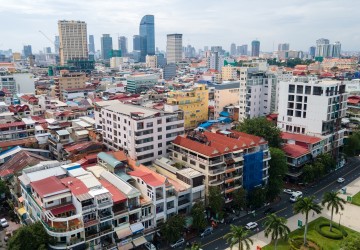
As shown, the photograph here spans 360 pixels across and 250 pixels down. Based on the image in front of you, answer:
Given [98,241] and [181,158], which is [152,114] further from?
[98,241]

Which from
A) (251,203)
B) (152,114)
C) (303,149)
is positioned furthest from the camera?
(303,149)

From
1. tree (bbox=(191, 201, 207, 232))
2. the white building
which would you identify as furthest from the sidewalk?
the white building

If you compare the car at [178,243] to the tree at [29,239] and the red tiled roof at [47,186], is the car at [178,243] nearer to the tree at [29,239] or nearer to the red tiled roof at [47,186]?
the tree at [29,239]

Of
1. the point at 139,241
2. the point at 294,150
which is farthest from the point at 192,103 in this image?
the point at 139,241

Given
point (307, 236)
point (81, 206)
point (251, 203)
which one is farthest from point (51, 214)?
point (307, 236)

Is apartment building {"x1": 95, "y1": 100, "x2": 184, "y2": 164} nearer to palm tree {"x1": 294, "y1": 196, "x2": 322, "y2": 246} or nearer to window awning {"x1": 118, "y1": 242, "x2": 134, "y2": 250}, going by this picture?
window awning {"x1": 118, "y1": 242, "x2": 134, "y2": 250}

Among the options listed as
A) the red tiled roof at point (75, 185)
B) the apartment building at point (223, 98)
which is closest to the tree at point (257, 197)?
the red tiled roof at point (75, 185)
